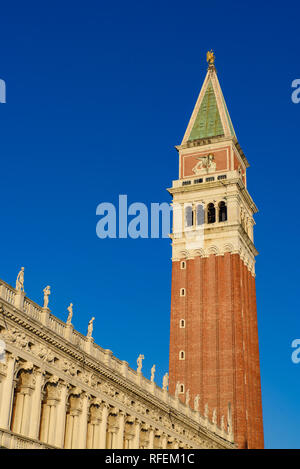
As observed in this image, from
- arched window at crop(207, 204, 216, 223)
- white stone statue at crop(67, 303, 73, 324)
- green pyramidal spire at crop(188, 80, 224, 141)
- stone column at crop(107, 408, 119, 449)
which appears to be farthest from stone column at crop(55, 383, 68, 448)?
green pyramidal spire at crop(188, 80, 224, 141)

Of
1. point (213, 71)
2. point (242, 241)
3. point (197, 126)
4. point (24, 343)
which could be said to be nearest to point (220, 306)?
point (242, 241)

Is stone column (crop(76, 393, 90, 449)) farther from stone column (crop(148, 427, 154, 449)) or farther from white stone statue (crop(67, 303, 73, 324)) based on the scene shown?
stone column (crop(148, 427, 154, 449))

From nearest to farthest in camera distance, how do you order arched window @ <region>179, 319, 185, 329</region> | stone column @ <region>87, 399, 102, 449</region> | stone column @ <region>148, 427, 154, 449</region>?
1. stone column @ <region>87, 399, 102, 449</region>
2. stone column @ <region>148, 427, 154, 449</region>
3. arched window @ <region>179, 319, 185, 329</region>

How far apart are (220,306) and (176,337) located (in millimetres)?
7340

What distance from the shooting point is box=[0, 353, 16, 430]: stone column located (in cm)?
3575

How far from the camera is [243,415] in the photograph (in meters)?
83.0

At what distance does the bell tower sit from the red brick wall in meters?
0.13

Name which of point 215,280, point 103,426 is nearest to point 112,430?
point 103,426

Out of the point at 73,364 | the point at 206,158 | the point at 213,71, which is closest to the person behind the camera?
the point at 73,364

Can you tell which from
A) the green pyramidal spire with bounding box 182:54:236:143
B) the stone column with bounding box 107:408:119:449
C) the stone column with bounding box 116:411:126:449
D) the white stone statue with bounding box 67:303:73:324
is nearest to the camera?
the white stone statue with bounding box 67:303:73:324

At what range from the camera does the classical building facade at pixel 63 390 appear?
121ft

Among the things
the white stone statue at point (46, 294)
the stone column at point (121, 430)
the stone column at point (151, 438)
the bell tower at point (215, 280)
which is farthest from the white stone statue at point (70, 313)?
the bell tower at point (215, 280)

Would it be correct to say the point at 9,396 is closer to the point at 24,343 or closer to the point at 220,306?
the point at 24,343

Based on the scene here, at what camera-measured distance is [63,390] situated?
4238 cm
